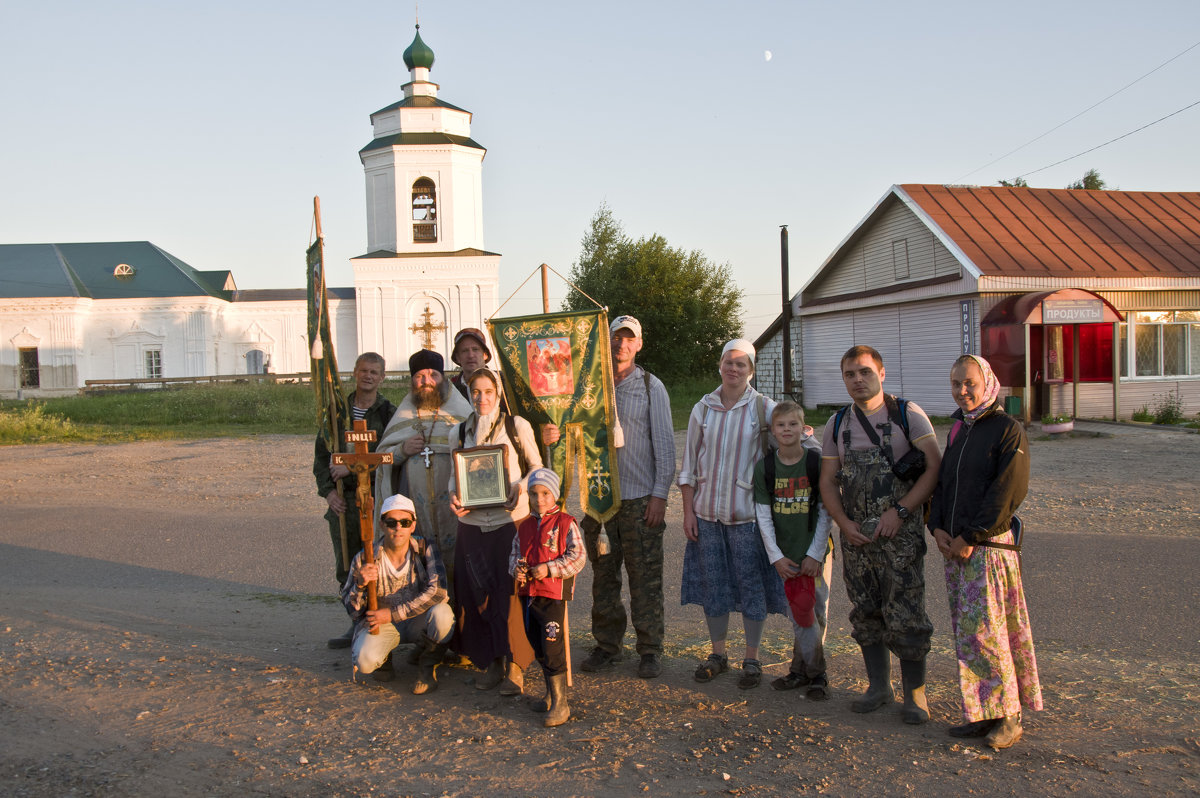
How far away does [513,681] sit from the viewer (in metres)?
4.88

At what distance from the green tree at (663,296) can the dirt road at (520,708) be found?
36937 mm

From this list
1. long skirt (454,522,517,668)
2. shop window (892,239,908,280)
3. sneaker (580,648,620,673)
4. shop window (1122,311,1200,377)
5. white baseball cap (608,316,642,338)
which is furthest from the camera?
shop window (892,239,908,280)

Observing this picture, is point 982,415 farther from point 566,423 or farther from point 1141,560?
point 1141,560

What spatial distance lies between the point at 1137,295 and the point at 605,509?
20.1 metres

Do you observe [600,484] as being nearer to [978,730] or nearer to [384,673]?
[384,673]

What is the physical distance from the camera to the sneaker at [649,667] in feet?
16.7

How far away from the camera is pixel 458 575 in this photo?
509 centimetres

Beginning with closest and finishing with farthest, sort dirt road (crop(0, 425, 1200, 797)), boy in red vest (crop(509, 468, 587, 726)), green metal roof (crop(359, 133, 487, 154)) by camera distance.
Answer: dirt road (crop(0, 425, 1200, 797)) → boy in red vest (crop(509, 468, 587, 726)) → green metal roof (crop(359, 133, 487, 154))

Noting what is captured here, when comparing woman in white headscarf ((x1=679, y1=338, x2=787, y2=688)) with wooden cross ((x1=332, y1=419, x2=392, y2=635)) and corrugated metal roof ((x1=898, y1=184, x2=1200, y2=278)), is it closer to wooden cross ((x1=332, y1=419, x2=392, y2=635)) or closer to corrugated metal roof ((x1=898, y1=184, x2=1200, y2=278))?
wooden cross ((x1=332, y1=419, x2=392, y2=635))

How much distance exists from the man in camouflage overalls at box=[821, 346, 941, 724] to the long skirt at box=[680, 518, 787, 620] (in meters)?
0.49

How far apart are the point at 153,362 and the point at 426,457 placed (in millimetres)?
46073

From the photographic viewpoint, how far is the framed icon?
16.1ft

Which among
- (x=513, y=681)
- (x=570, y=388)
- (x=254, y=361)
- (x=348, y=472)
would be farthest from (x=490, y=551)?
(x=254, y=361)

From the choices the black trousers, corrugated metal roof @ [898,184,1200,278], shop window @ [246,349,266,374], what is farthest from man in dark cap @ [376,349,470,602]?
shop window @ [246,349,266,374]
